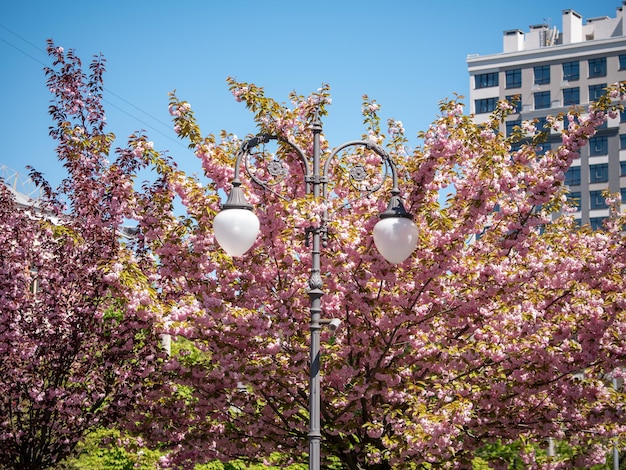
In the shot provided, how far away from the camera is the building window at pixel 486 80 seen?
89375 millimetres

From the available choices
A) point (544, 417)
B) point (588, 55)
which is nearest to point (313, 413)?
point (544, 417)

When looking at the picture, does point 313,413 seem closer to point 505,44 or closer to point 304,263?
point 304,263

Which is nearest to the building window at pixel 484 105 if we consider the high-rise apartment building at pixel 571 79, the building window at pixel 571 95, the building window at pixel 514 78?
Answer: the high-rise apartment building at pixel 571 79

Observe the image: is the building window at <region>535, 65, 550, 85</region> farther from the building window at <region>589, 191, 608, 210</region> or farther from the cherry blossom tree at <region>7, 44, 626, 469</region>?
the cherry blossom tree at <region>7, 44, 626, 469</region>

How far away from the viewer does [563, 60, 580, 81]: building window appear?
87188 millimetres

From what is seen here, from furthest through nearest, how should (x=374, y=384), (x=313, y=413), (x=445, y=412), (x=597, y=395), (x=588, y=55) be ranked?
(x=588, y=55) < (x=597, y=395) < (x=374, y=384) < (x=445, y=412) < (x=313, y=413)

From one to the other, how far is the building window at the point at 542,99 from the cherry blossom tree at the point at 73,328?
3020 inches

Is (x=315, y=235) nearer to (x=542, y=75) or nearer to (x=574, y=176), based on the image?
(x=574, y=176)

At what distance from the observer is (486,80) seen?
8969 centimetres

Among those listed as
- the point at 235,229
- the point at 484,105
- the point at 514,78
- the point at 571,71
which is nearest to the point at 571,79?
the point at 571,71

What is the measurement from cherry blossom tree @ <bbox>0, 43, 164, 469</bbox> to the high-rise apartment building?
7149 cm

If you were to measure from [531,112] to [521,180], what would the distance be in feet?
250

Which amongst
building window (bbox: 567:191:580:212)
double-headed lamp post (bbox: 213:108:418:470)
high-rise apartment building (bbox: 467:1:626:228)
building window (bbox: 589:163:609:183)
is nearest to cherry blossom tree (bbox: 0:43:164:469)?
double-headed lamp post (bbox: 213:108:418:470)

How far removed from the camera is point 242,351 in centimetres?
1412
